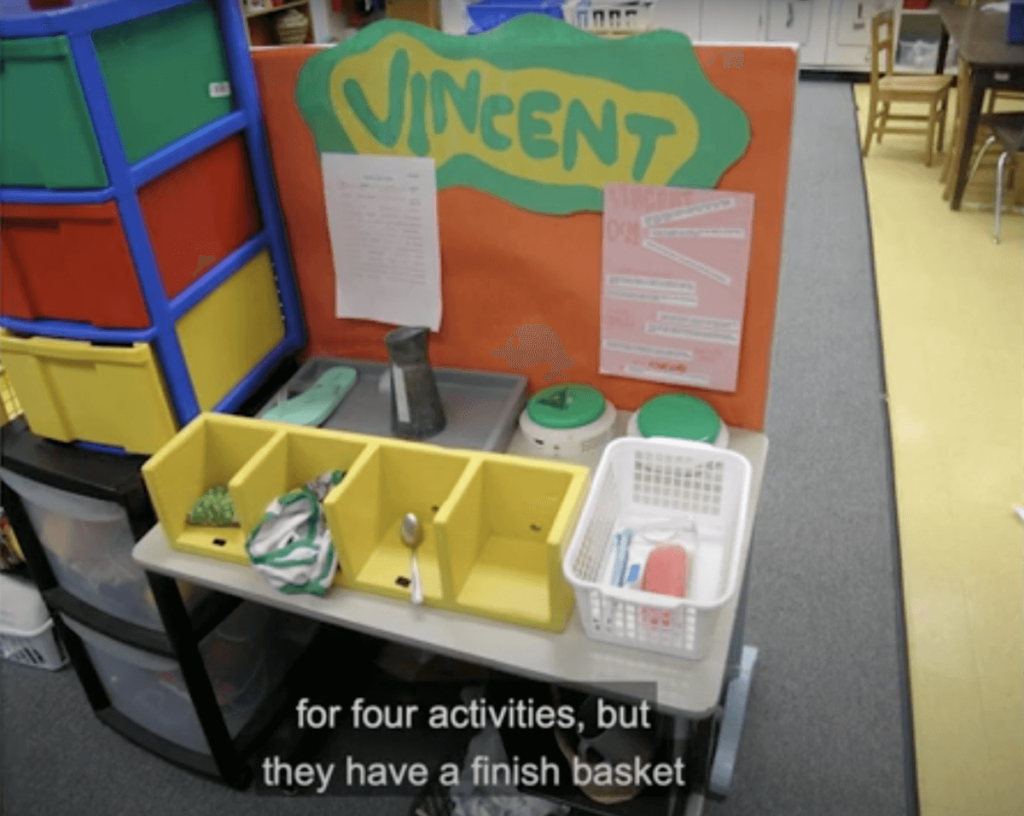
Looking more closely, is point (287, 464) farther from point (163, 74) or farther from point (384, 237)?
point (163, 74)

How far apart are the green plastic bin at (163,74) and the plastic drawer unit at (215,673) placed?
2.92ft

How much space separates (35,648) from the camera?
199 centimetres

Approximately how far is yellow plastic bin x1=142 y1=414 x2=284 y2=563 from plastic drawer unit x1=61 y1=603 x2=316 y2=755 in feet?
1.37

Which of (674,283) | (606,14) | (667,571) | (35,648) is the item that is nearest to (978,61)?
(606,14)

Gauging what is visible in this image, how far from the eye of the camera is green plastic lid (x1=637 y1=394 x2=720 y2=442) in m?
1.35

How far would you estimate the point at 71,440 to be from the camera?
1428mm

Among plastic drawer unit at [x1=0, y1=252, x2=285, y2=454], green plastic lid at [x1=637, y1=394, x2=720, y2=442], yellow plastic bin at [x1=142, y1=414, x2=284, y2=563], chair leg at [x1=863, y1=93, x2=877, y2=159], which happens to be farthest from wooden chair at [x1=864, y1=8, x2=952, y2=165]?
yellow plastic bin at [x1=142, y1=414, x2=284, y2=563]

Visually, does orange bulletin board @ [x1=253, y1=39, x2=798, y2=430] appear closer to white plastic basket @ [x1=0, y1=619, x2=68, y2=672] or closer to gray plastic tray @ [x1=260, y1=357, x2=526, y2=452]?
gray plastic tray @ [x1=260, y1=357, x2=526, y2=452]

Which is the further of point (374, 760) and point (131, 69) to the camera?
point (374, 760)

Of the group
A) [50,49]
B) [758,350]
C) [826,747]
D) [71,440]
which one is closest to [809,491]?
[826,747]

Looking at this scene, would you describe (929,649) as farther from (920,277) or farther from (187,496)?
(920,277)

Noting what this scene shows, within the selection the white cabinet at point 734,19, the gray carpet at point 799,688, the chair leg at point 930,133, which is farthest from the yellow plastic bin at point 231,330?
the white cabinet at point 734,19

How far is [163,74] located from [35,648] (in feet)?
4.61

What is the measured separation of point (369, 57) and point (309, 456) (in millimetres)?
613
